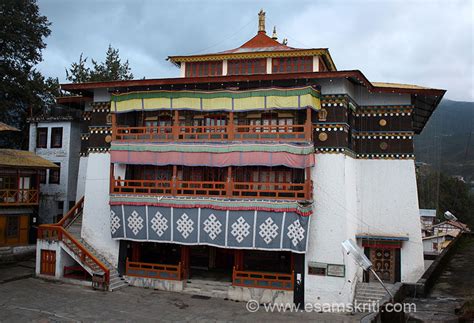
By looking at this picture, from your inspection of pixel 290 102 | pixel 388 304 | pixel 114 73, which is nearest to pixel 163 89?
pixel 290 102

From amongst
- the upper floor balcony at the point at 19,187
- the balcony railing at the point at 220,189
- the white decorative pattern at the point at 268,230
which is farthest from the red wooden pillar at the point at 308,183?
the upper floor balcony at the point at 19,187

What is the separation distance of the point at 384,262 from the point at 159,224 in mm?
11310

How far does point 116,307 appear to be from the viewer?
57.4ft

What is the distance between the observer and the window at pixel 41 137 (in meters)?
→ 30.2

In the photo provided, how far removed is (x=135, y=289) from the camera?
67.0ft

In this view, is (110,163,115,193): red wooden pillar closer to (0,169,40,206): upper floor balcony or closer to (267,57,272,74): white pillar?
(0,169,40,206): upper floor balcony

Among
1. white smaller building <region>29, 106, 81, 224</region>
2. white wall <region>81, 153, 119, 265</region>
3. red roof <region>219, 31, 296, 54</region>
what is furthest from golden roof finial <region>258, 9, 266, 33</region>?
white smaller building <region>29, 106, 81, 224</region>

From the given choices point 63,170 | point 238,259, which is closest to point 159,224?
point 238,259

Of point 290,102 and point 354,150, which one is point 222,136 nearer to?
point 290,102

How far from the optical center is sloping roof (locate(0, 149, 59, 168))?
81.2 ft

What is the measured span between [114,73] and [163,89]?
22422 mm

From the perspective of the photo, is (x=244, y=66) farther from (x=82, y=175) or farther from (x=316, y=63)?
(x=82, y=175)

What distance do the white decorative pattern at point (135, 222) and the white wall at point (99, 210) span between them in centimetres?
182

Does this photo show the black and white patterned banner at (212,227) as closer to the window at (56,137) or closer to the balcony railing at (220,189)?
the balcony railing at (220,189)
